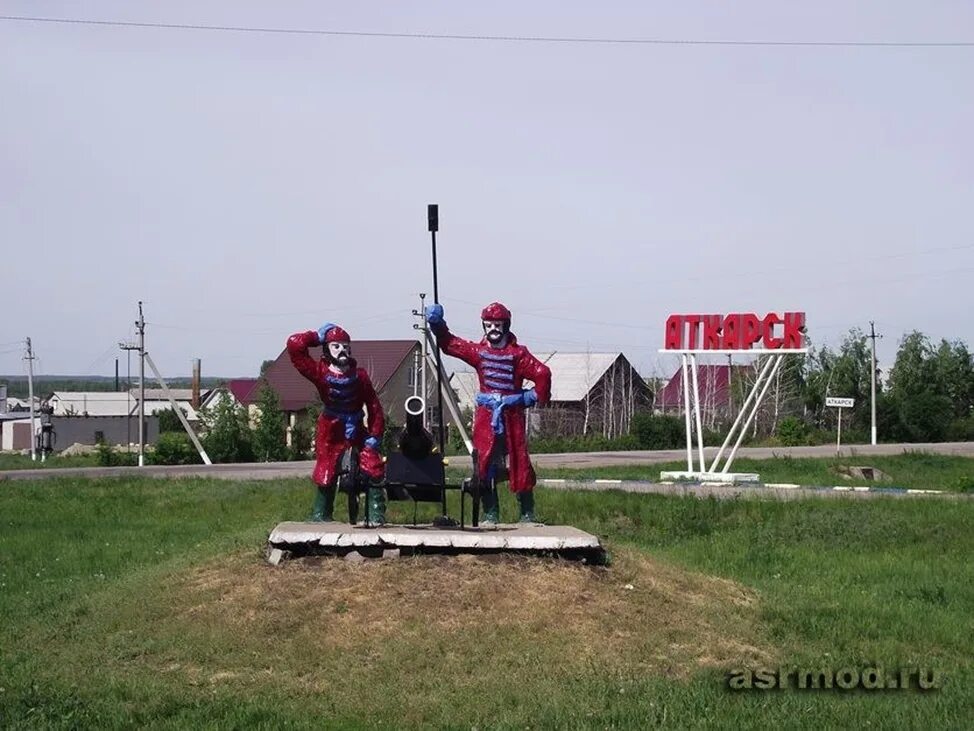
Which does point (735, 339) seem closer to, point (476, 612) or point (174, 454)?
point (476, 612)

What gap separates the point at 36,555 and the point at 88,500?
7308 mm

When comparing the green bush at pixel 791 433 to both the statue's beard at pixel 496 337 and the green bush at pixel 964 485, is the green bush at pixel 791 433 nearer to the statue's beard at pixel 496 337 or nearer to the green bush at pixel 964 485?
the green bush at pixel 964 485

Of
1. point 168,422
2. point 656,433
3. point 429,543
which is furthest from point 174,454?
point 429,543

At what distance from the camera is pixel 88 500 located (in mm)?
22719

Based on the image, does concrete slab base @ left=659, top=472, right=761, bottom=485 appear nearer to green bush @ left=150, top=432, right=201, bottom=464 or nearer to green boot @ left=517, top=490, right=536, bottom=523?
green boot @ left=517, top=490, right=536, bottom=523

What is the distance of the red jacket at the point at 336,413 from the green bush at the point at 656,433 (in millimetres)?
40838

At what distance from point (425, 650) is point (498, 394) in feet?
11.8

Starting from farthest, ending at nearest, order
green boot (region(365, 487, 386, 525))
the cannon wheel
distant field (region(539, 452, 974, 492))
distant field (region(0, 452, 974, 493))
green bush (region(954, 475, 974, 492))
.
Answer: distant field (region(539, 452, 974, 492))
distant field (region(0, 452, 974, 493))
green bush (region(954, 475, 974, 492))
green boot (region(365, 487, 386, 525))
the cannon wheel

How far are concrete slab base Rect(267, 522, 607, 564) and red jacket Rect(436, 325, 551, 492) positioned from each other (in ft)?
3.92

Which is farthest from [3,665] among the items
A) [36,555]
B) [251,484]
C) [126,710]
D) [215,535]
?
[251,484]

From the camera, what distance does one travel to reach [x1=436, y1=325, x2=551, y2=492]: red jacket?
12.4 metres

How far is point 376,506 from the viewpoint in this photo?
484 inches

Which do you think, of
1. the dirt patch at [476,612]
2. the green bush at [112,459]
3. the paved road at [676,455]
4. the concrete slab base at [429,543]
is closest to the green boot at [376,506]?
the concrete slab base at [429,543]

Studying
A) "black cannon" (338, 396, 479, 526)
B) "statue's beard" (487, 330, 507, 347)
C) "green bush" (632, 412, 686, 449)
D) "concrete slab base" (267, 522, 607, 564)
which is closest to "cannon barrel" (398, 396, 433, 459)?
"black cannon" (338, 396, 479, 526)
